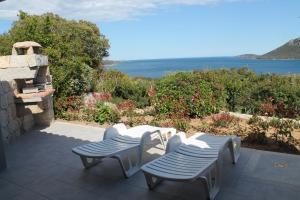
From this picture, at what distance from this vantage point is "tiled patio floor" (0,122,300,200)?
3961 mm

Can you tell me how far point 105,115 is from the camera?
8.17 meters

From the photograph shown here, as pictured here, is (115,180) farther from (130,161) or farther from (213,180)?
(213,180)

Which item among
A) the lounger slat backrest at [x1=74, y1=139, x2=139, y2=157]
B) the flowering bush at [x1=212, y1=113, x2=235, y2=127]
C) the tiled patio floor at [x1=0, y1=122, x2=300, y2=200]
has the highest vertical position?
the lounger slat backrest at [x1=74, y1=139, x2=139, y2=157]

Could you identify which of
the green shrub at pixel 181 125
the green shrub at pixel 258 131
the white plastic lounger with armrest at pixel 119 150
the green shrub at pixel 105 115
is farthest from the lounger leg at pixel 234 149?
the green shrub at pixel 105 115

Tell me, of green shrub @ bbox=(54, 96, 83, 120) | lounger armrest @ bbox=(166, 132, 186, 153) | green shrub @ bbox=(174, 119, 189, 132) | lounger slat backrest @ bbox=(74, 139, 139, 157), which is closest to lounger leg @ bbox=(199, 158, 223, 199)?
lounger armrest @ bbox=(166, 132, 186, 153)

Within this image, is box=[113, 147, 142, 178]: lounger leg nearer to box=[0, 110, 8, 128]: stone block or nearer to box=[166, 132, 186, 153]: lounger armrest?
box=[166, 132, 186, 153]: lounger armrest

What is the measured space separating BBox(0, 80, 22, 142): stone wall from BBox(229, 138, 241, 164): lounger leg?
4.45 metres

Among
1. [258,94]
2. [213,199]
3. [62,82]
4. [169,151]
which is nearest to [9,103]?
[62,82]

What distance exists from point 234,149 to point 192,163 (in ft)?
4.08

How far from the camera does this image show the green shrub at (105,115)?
320 inches

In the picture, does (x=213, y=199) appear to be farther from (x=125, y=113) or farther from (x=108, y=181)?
(x=125, y=113)

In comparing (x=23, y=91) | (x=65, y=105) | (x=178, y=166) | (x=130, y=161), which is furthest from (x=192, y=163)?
(x=65, y=105)

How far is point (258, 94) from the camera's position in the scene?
910 cm

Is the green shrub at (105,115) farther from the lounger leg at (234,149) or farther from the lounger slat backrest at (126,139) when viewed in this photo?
the lounger leg at (234,149)
